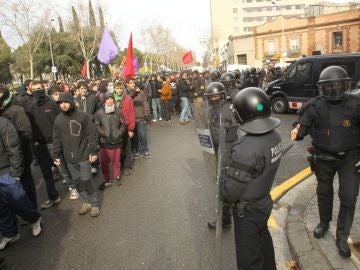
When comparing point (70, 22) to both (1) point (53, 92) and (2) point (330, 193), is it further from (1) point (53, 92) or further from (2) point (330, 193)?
(2) point (330, 193)

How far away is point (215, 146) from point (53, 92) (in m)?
3.63

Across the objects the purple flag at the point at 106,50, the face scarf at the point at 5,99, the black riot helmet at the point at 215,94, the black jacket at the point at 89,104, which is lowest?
the black jacket at the point at 89,104

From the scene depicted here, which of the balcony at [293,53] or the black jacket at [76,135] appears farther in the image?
the balcony at [293,53]

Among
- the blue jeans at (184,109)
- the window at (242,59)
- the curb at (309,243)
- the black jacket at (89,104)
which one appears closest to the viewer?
the curb at (309,243)

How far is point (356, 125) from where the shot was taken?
149 inches

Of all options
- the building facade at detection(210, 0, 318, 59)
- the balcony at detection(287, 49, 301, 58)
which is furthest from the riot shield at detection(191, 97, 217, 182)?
the building facade at detection(210, 0, 318, 59)

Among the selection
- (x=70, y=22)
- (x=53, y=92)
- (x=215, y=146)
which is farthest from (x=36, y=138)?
(x=70, y=22)

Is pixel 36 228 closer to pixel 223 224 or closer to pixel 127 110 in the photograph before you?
pixel 223 224

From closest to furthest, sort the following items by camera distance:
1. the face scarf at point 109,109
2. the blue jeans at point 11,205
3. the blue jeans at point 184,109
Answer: the blue jeans at point 11,205 → the face scarf at point 109,109 → the blue jeans at point 184,109

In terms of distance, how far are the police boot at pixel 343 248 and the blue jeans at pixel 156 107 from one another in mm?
11323

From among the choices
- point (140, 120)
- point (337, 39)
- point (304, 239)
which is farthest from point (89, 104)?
point (337, 39)

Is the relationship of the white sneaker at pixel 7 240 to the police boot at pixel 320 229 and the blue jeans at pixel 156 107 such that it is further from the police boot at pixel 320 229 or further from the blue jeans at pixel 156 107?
the blue jeans at pixel 156 107

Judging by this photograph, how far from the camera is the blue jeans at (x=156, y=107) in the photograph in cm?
1477

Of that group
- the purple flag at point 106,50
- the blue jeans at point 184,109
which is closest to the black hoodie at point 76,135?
the purple flag at point 106,50
